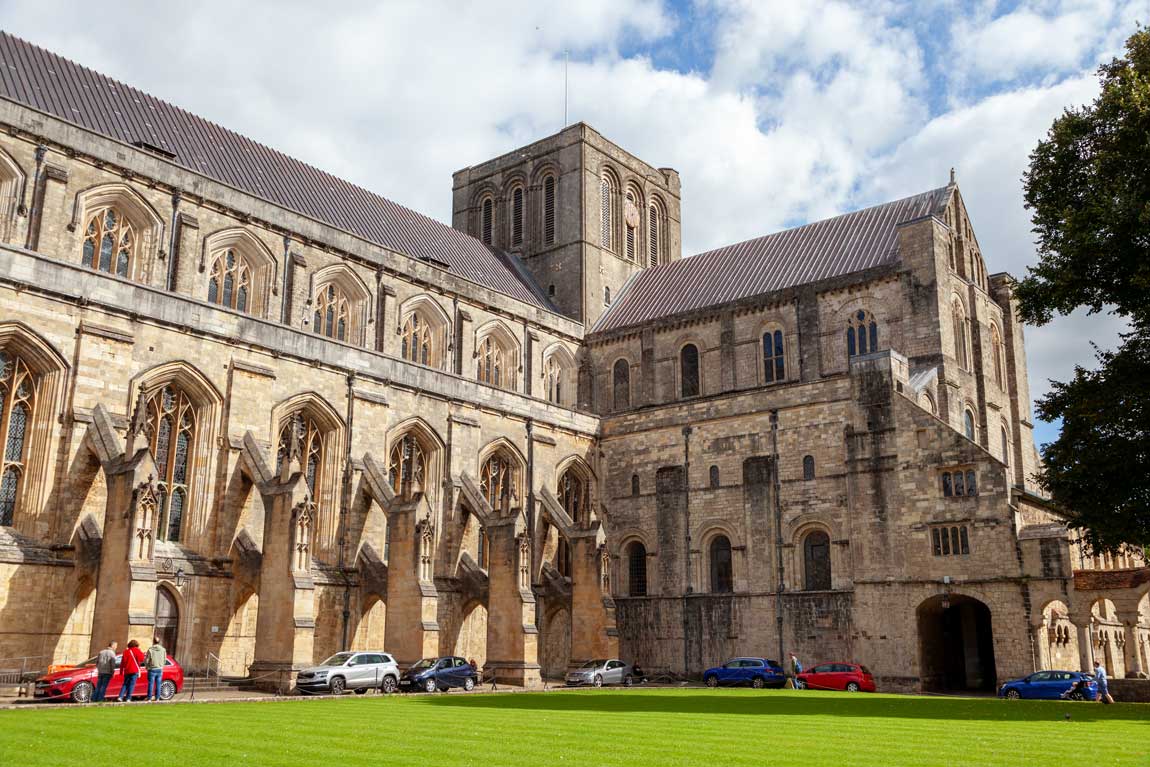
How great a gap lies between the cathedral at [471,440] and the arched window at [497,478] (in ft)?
0.39

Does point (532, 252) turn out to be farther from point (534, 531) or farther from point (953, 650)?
point (953, 650)

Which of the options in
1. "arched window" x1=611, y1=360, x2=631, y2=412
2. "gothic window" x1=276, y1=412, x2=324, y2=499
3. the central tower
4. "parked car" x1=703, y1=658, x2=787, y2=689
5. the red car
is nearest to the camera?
"gothic window" x1=276, y1=412, x2=324, y2=499

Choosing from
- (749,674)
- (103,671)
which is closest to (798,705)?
(749,674)

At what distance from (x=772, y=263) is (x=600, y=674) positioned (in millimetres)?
20859

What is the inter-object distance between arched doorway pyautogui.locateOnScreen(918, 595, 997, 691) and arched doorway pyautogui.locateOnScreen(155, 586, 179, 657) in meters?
22.7

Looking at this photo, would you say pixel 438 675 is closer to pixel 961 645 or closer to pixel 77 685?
pixel 77 685

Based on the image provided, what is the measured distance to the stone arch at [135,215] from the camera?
3188 cm

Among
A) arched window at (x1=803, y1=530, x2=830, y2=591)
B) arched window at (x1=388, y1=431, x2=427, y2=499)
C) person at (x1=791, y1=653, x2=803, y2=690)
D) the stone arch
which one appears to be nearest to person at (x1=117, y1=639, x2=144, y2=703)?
arched window at (x1=388, y1=431, x2=427, y2=499)

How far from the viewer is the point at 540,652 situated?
37938mm

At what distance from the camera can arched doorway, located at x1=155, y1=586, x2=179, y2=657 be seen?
27.4 meters

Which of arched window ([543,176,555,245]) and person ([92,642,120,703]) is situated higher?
arched window ([543,176,555,245])

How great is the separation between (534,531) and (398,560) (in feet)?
25.1

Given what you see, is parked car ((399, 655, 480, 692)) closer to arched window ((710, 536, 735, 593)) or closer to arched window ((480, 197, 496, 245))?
arched window ((710, 536, 735, 593))

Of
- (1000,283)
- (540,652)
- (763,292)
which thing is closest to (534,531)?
(540,652)
